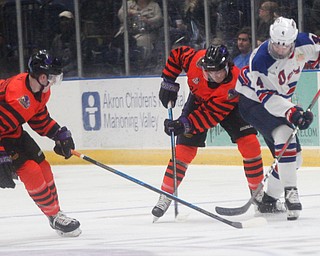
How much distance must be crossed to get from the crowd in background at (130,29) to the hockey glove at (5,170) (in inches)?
181

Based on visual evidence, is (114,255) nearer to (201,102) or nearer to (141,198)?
(201,102)

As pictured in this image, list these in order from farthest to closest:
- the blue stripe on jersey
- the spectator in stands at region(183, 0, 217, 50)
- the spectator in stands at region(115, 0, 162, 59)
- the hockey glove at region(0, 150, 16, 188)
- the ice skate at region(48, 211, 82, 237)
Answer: the spectator in stands at region(115, 0, 162, 59) < the spectator in stands at region(183, 0, 217, 50) < the blue stripe on jersey < the ice skate at region(48, 211, 82, 237) < the hockey glove at region(0, 150, 16, 188)

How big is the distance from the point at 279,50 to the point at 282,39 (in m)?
0.07

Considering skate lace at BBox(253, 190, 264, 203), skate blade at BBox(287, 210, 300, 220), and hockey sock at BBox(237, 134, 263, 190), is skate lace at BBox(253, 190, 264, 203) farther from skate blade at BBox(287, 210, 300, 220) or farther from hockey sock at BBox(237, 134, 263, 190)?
skate blade at BBox(287, 210, 300, 220)

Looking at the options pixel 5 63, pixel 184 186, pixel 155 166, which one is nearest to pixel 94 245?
pixel 184 186

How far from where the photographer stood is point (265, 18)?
10406 millimetres

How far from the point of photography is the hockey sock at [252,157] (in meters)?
7.00

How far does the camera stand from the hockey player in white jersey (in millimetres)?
6547

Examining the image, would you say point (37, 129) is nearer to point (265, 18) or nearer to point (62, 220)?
point (62, 220)

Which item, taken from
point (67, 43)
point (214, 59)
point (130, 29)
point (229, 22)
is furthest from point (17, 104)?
point (67, 43)

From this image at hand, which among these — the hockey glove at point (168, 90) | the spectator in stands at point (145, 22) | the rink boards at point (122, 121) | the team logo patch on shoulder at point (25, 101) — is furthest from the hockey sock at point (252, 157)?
the spectator in stands at point (145, 22)

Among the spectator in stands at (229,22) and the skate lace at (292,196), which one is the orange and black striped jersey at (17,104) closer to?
the skate lace at (292,196)

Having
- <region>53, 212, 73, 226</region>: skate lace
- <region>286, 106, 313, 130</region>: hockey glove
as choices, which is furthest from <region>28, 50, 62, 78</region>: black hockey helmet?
<region>286, 106, 313, 130</region>: hockey glove

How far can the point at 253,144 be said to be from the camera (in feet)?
23.0
